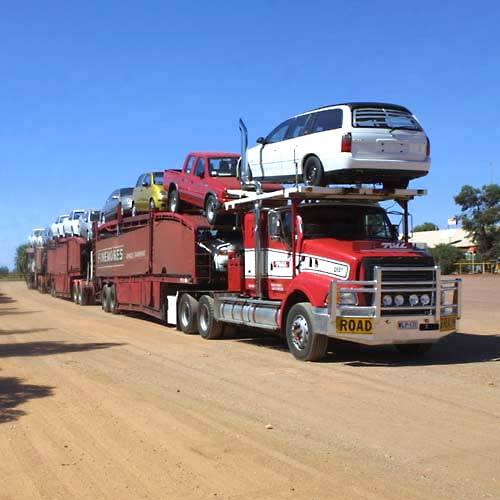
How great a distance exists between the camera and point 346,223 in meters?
12.6

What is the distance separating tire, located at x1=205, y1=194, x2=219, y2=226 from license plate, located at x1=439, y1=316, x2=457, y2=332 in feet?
19.0

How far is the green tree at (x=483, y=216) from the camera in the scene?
67062 millimetres

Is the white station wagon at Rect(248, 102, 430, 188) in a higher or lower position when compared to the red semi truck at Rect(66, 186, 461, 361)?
higher

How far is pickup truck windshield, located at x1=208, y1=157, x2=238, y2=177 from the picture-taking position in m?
16.2

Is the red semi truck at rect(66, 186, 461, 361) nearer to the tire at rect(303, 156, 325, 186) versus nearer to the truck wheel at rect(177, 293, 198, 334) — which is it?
the truck wheel at rect(177, 293, 198, 334)

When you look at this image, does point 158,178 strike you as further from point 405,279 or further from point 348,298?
point 405,279

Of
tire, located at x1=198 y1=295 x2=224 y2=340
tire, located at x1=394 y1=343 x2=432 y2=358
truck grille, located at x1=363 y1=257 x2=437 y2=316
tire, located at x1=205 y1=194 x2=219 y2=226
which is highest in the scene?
tire, located at x1=205 y1=194 x2=219 y2=226

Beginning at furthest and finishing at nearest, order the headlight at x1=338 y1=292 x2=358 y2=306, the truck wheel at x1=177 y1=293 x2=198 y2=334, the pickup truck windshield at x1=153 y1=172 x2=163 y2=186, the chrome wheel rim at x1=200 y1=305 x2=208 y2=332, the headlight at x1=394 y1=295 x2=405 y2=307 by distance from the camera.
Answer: the pickup truck windshield at x1=153 y1=172 x2=163 y2=186 < the truck wheel at x1=177 y1=293 x2=198 y2=334 < the chrome wheel rim at x1=200 y1=305 x2=208 y2=332 < the headlight at x1=394 y1=295 x2=405 y2=307 < the headlight at x1=338 y1=292 x2=358 y2=306

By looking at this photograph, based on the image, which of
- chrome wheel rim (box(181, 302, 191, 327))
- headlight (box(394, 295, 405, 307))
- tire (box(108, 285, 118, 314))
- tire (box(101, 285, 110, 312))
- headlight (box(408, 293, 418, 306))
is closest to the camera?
headlight (box(394, 295, 405, 307))

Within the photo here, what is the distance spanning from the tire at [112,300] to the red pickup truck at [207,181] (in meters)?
7.39

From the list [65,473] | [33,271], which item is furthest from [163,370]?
[33,271]

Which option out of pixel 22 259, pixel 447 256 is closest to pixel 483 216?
pixel 447 256

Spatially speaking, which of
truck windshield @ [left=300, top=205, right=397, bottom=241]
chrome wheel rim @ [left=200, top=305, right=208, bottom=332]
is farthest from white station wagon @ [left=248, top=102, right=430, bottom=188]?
chrome wheel rim @ [left=200, top=305, right=208, bottom=332]

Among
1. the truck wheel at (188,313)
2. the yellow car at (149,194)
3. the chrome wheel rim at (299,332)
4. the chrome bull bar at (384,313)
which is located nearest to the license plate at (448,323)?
the chrome bull bar at (384,313)
